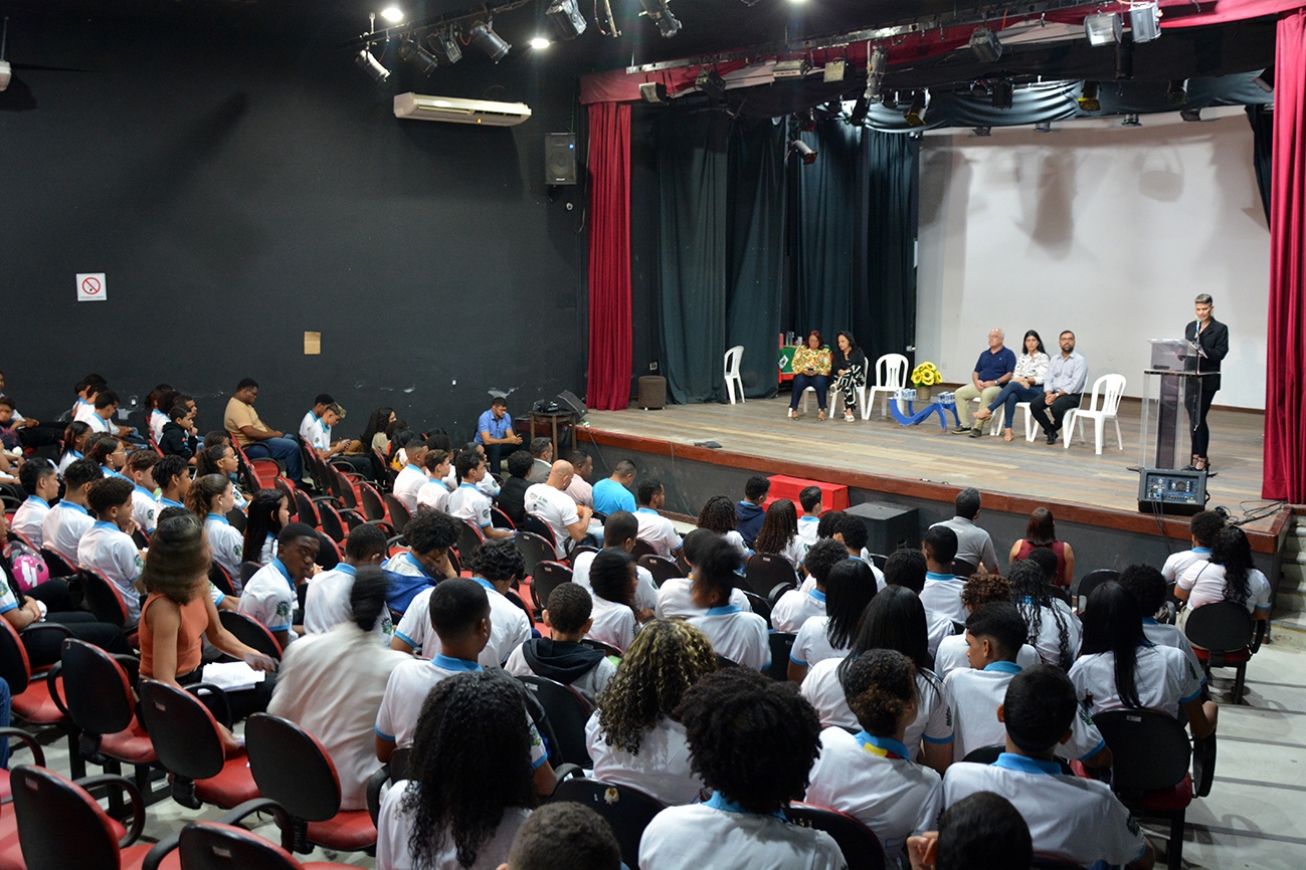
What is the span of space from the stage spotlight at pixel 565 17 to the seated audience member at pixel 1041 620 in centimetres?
564

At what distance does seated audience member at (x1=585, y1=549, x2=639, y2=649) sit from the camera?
3.80 m

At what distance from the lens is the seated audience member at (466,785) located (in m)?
2.04

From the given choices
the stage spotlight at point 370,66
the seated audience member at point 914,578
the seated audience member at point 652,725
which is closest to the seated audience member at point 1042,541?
the seated audience member at point 914,578

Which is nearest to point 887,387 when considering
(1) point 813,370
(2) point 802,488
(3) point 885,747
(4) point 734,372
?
(1) point 813,370

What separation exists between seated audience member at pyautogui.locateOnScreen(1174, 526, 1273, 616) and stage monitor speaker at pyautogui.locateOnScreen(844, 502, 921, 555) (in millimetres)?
2452

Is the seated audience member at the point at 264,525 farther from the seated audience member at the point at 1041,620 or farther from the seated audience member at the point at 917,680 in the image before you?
the seated audience member at the point at 1041,620

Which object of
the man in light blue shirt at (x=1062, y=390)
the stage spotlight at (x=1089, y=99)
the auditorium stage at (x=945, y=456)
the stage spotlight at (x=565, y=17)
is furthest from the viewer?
the stage spotlight at (x=1089, y=99)

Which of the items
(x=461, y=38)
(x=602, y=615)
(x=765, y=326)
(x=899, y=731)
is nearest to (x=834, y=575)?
(x=602, y=615)

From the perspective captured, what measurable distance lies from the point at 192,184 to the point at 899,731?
30.4ft

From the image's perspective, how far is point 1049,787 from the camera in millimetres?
2393

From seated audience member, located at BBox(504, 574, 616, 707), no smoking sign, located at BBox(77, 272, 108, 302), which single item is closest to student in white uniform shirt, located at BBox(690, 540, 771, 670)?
seated audience member, located at BBox(504, 574, 616, 707)

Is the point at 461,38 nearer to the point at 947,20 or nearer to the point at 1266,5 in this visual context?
the point at 947,20

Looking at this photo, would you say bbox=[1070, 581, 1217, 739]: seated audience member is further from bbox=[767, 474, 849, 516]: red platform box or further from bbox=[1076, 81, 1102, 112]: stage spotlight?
bbox=[1076, 81, 1102, 112]: stage spotlight

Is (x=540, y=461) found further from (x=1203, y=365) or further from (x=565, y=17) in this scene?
(x=1203, y=365)
